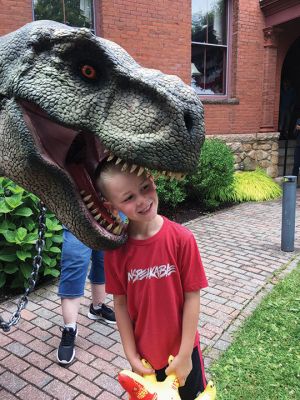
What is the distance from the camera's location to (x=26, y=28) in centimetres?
160

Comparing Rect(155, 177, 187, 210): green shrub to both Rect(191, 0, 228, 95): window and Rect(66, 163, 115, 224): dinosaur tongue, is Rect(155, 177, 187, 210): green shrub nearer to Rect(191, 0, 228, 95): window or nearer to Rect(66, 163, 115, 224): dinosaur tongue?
Rect(191, 0, 228, 95): window

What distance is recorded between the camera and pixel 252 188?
9898 millimetres

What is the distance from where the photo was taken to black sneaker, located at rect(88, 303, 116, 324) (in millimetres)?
3828

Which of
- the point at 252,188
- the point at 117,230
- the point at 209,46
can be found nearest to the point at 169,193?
the point at 252,188

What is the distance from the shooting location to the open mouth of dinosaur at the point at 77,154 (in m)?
1.52

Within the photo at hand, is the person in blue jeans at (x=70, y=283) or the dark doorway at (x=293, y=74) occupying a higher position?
the dark doorway at (x=293, y=74)

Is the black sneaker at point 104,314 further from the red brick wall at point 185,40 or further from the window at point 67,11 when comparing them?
the window at point 67,11

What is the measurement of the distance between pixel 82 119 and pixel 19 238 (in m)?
3.14

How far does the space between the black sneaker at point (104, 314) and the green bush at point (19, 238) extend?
0.87 meters

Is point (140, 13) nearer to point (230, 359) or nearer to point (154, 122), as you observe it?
point (230, 359)

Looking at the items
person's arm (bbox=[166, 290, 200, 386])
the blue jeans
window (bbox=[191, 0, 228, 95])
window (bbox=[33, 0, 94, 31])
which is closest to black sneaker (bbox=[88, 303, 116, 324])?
the blue jeans

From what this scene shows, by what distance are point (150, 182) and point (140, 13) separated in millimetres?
7475

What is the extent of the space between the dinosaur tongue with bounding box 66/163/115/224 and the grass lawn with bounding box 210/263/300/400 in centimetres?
200

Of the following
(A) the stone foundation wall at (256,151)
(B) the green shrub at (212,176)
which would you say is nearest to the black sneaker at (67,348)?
(B) the green shrub at (212,176)
